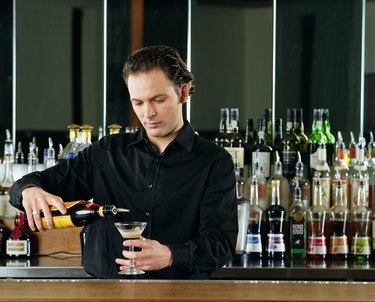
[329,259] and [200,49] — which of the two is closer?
[329,259]

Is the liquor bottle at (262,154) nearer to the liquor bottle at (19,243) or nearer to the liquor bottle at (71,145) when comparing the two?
the liquor bottle at (71,145)

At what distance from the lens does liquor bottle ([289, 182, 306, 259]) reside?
14.0ft

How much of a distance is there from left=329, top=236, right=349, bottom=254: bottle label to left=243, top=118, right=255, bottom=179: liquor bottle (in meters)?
0.54

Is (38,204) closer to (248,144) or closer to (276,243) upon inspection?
(276,243)

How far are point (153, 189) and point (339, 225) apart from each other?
5.50 feet

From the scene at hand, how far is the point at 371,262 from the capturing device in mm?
4172

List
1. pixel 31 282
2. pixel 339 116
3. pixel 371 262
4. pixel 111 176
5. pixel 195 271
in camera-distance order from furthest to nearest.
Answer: pixel 339 116
pixel 371 262
pixel 111 176
pixel 195 271
pixel 31 282

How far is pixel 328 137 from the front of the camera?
4.64 meters

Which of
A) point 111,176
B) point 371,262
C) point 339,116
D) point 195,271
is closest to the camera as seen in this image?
point 195,271

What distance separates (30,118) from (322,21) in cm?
162

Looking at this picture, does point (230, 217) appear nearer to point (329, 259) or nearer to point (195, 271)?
point (195, 271)

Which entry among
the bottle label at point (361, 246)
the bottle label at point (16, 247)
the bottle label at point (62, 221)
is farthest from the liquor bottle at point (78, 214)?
the bottle label at point (361, 246)

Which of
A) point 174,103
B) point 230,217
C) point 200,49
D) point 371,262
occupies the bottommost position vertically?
point 371,262

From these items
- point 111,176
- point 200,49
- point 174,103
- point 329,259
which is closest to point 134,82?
point 174,103
